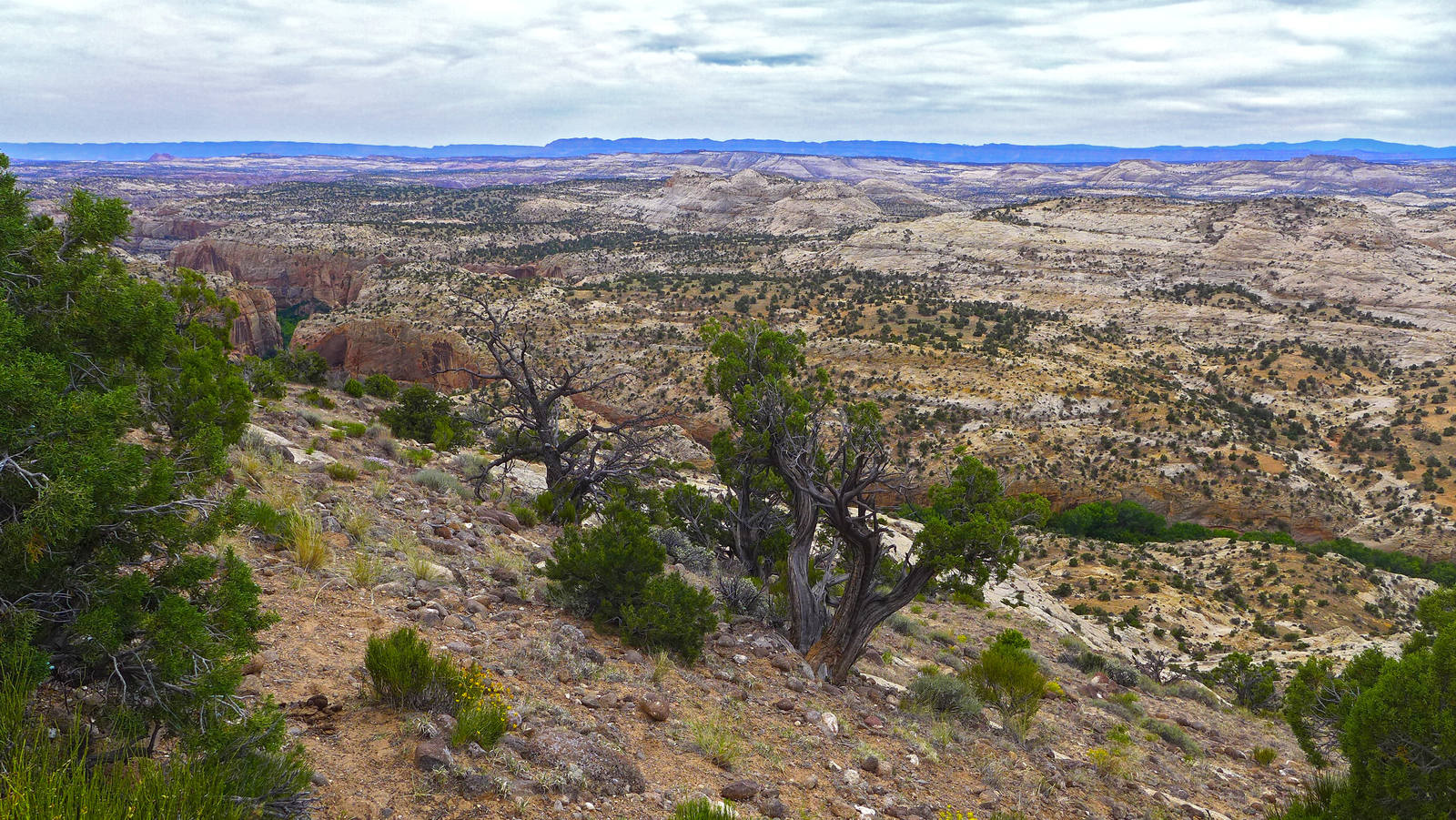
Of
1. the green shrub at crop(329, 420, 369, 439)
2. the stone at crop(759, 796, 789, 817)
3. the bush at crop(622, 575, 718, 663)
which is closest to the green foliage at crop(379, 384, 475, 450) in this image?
the green shrub at crop(329, 420, 369, 439)

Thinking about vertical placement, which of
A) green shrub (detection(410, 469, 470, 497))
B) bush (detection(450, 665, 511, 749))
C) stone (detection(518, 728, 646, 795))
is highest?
bush (detection(450, 665, 511, 749))

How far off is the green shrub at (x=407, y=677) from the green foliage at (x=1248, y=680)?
16.9m

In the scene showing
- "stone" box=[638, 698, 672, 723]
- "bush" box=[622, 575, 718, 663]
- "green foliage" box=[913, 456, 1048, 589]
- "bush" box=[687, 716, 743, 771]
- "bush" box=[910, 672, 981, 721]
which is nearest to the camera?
"bush" box=[687, 716, 743, 771]

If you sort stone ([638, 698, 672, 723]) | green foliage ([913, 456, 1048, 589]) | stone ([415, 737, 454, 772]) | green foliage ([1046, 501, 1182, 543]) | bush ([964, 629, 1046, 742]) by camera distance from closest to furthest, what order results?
stone ([415, 737, 454, 772])
stone ([638, 698, 672, 723])
green foliage ([913, 456, 1048, 589])
bush ([964, 629, 1046, 742])
green foliage ([1046, 501, 1182, 543])

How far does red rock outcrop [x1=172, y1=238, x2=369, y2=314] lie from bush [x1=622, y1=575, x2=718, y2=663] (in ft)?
227

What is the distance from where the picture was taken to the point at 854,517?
951 cm

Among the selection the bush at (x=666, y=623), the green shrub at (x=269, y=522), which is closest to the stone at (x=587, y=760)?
the bush at (x=666, y=623)

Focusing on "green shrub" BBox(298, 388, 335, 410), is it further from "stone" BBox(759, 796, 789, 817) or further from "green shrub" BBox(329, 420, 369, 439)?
"stone" BBox(759, 796, 789, 817)

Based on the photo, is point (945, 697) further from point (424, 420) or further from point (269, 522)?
point (424, 420)

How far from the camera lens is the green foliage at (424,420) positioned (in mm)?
18734

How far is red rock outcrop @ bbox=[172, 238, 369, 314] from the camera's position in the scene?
72750mm

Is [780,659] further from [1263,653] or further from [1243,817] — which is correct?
[1263,653]

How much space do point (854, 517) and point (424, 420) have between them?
1421 cm

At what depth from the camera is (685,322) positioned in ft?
157
